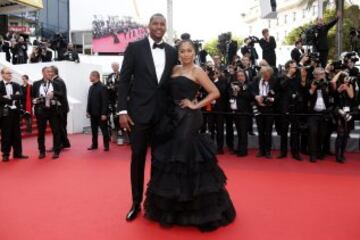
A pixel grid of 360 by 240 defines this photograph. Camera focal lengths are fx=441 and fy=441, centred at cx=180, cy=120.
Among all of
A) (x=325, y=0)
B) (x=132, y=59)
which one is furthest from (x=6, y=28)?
(x=132, y=59)

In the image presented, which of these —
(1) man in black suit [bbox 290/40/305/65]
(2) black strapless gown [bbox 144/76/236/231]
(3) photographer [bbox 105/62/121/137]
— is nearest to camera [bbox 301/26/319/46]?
(1) man in black suit [bbox 290/40/305/65]

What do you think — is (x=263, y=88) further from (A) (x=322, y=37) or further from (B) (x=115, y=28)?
(B) (x=115, y=28)

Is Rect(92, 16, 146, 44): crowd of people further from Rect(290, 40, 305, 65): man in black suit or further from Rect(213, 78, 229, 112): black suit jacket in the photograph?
Rect(213, 78, 229, 112): black suit jacket

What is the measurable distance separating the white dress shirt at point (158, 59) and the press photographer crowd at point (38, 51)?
10.5m

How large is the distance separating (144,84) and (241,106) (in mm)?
4350

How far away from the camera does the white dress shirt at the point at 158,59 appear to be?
4.12 meters

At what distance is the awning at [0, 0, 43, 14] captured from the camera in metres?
25.3

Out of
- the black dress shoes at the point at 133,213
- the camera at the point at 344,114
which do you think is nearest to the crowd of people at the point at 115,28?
the camera at the point at 344,114

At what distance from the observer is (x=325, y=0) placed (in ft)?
66.4

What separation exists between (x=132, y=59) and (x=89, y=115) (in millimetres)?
5493

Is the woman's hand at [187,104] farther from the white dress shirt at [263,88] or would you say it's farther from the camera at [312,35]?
the camera at [312,35]

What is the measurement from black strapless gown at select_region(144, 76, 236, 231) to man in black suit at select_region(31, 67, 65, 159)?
171 inches

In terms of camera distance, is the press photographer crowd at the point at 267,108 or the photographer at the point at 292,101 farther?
the photographer at the point at 292,101

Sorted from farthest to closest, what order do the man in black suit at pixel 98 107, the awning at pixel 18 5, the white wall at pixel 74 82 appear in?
the awning at pixel 18 5 < the white wall at pixel 74 82 < the man in black suit at pixel 98 107
